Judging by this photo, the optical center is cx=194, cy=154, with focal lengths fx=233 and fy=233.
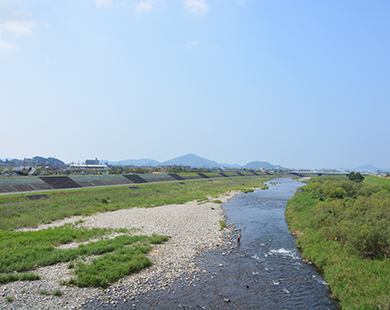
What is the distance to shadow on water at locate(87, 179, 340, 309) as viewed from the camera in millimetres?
13695

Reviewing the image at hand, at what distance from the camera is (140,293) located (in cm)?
1449

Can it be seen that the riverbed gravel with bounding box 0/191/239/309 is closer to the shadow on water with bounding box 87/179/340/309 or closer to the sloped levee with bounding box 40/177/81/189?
the shadow on water with bounding box 87/179/340/309

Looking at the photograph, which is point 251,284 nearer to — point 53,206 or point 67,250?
point 67,250

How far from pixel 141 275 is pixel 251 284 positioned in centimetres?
776

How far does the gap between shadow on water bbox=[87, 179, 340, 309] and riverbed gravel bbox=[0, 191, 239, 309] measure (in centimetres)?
72

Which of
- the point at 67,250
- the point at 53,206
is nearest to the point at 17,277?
the point at 67,250

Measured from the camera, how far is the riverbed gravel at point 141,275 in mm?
13195

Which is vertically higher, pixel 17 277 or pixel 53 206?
pixel 53 206

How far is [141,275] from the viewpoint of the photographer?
1669 cm

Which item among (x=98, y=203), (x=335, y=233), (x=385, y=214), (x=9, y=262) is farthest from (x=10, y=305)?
(x=98, y=203)

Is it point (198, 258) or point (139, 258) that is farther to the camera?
point (198, 258)

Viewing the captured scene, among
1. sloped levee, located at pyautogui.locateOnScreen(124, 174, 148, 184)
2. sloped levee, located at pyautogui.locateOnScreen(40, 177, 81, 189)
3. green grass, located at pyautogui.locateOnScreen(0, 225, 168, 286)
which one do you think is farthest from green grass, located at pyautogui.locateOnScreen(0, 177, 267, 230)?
sloped levee, located at pyautogui.locateOnScreen(124, 174, 148, 184)

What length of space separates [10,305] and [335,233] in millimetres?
24253

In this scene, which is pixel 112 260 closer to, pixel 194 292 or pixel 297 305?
pixel 194 292
